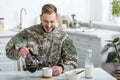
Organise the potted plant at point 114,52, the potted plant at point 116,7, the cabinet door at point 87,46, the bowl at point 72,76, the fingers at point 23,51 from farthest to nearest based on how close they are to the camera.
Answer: the potted plant at point 116,7 < the cabinet door at point 87,46 < the potted plant at point 114,52 < the fingers at point 23,51 < the bowl at point 72,76

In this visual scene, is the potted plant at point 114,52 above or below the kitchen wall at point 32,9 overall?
below

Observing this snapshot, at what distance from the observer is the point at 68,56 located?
2.46 metres

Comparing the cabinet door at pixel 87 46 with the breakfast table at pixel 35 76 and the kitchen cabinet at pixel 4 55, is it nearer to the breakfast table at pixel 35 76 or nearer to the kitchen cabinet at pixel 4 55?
the kitchen cabinet at pixel 4 55

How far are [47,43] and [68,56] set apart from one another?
9.4 inches

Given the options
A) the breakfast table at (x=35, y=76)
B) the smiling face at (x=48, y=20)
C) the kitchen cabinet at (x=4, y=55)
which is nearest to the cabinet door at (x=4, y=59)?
the kitchen cabinet at (x=4, y=55)

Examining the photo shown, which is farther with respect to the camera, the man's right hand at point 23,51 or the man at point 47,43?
the man at point 47,43

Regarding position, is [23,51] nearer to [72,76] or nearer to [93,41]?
[72,76]

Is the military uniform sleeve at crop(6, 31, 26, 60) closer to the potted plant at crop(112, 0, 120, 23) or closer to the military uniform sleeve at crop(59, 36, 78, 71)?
the military uniform sleeve at crop(59, 36, 78, 71)

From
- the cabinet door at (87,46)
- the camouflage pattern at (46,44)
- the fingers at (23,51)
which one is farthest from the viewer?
the cabinet door at (87,46)

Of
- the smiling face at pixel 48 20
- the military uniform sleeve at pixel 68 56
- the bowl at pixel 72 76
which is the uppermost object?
the smiling face at pixel 48 20

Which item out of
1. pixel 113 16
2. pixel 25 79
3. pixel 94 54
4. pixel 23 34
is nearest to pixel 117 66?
pixel 94 54

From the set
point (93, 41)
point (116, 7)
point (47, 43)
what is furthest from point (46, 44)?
point (116, 7)

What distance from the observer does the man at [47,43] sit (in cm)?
245

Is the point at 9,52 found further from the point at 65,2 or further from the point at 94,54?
the point at 65,2
